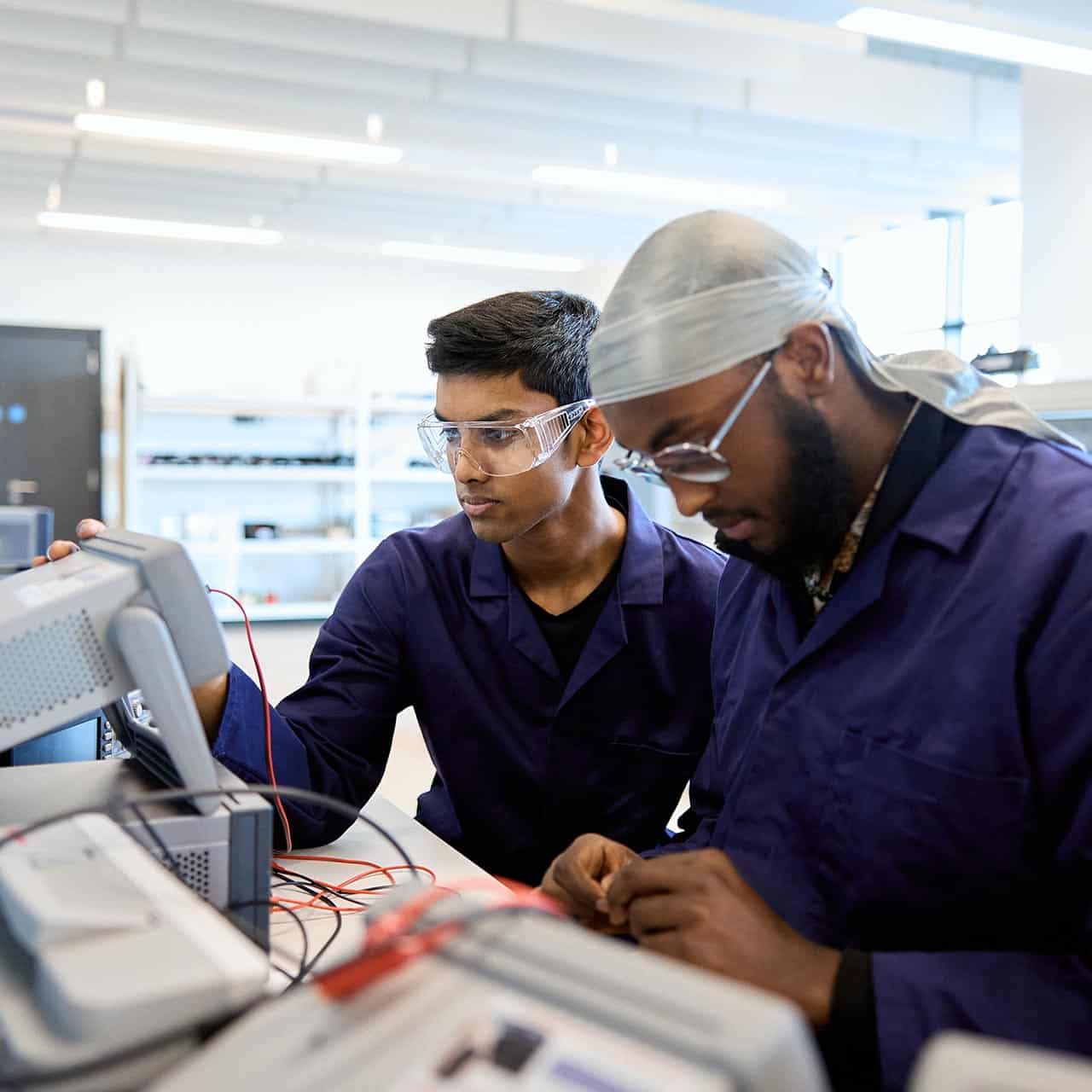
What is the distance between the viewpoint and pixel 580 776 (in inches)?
66.9

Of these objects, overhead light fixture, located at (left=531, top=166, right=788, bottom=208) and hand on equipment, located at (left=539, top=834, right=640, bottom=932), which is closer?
hand on equipment, located at (left=539, top=834, right=640, bottom=932)

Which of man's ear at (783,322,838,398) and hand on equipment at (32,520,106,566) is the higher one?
man's ear at (783,322,838,398)

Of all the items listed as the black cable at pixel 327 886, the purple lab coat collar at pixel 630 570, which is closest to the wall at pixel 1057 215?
the purple lab coat collar at pixel 630 570

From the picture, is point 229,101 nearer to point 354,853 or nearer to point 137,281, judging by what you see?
point 137,281

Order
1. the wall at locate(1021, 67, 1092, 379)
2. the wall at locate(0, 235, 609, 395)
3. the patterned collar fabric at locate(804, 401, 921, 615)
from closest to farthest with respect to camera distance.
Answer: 1. the patterned collar fabric at locate(804, 401, 921, 615)
2. the wall at locate(1021, 67, 1092, 379)
3. the wall at locate(0, 235, 609, 395)

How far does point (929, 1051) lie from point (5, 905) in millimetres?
579

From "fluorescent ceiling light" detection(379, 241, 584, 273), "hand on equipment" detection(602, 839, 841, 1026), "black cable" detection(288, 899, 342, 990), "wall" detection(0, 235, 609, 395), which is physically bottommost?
"black cable" detection(288, 899, 342, 990)

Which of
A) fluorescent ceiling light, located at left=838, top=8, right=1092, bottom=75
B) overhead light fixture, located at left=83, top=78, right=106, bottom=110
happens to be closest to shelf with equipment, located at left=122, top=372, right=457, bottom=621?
overhead light fixture, located at left=83, top=78, right=106, bottom=110

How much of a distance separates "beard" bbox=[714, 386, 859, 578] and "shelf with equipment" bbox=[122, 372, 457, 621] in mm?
6254

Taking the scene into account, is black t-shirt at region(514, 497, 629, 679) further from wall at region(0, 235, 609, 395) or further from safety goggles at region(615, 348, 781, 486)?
wall at region(0, 235, 609, 395)

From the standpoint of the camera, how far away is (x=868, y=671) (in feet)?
3.50

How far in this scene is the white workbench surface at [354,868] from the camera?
1.16 metres

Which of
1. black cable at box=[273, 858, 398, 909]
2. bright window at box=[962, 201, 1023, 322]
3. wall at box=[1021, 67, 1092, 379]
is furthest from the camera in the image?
bright window at box=[962, 201, 1023, 322]

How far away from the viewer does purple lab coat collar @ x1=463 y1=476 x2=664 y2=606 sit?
5.68 ft
